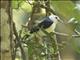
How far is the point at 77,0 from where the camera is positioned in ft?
2.43

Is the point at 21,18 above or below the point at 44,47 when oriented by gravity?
above

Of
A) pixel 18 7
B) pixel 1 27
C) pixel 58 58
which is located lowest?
pixel 58 58

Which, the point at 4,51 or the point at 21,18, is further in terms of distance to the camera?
the point at 21,18

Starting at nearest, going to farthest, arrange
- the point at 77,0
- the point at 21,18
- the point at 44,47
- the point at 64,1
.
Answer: the point at 64,1 < the point at 77,0 < the point at 44,47 < the point at 21,18

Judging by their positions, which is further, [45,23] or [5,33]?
[45,23]

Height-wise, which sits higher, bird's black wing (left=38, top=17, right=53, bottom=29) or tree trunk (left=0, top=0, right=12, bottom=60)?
bird's black wing (left=38, top=17, right=53, bottom=29)

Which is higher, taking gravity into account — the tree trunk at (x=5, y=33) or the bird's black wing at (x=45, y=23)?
the bird's black wing at (x=45, y=23)

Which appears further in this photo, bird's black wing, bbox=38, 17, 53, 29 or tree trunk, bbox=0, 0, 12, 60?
bird's black wing, bbox=38, 17, 53, 29

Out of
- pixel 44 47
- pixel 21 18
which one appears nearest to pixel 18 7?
pixel 21 18

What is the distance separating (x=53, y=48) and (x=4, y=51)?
31 centimetres

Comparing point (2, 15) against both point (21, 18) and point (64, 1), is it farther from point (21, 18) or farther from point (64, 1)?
point (21, 18)

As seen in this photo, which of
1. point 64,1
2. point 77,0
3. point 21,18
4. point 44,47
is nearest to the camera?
point 64,1

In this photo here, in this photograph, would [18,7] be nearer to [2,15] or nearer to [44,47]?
[44,47]

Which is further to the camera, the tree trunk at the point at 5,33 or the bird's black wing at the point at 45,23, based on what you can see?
the bird's black wing at the point at 45,23
